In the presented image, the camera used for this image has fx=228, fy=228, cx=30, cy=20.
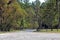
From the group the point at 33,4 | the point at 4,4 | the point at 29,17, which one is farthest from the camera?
the point at 33,4

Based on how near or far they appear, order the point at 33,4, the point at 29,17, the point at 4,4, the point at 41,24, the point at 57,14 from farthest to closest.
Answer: the point at 33,4, the point at 29,17, the point at 41,24, the point at 57,14, the point at 4,4

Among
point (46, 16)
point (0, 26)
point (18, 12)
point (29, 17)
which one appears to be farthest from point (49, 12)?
point (29, 17)

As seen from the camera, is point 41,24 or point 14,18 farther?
point 41,24

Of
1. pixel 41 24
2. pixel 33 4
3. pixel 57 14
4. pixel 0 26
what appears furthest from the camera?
pixel 33 4

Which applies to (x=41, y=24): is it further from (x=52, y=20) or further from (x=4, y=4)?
(x=4, y=4)

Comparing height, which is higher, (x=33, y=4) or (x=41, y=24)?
(x=33, y=4)

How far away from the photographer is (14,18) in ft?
200

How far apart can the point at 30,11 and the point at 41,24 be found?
11.4 m

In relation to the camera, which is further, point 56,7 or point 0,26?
point 56,7

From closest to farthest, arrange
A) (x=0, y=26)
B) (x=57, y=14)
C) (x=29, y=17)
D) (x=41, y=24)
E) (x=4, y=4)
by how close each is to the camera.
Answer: (x=4, y=4) < (x=0, y=26) < (x=57, y=14) < (x=41, y=24) < (x=29, y=17)

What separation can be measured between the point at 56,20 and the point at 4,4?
18159mm

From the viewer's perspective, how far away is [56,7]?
63125 millimetres

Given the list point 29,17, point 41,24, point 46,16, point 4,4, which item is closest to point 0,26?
point 4,4

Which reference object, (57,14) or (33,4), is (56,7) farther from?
(33,4)
